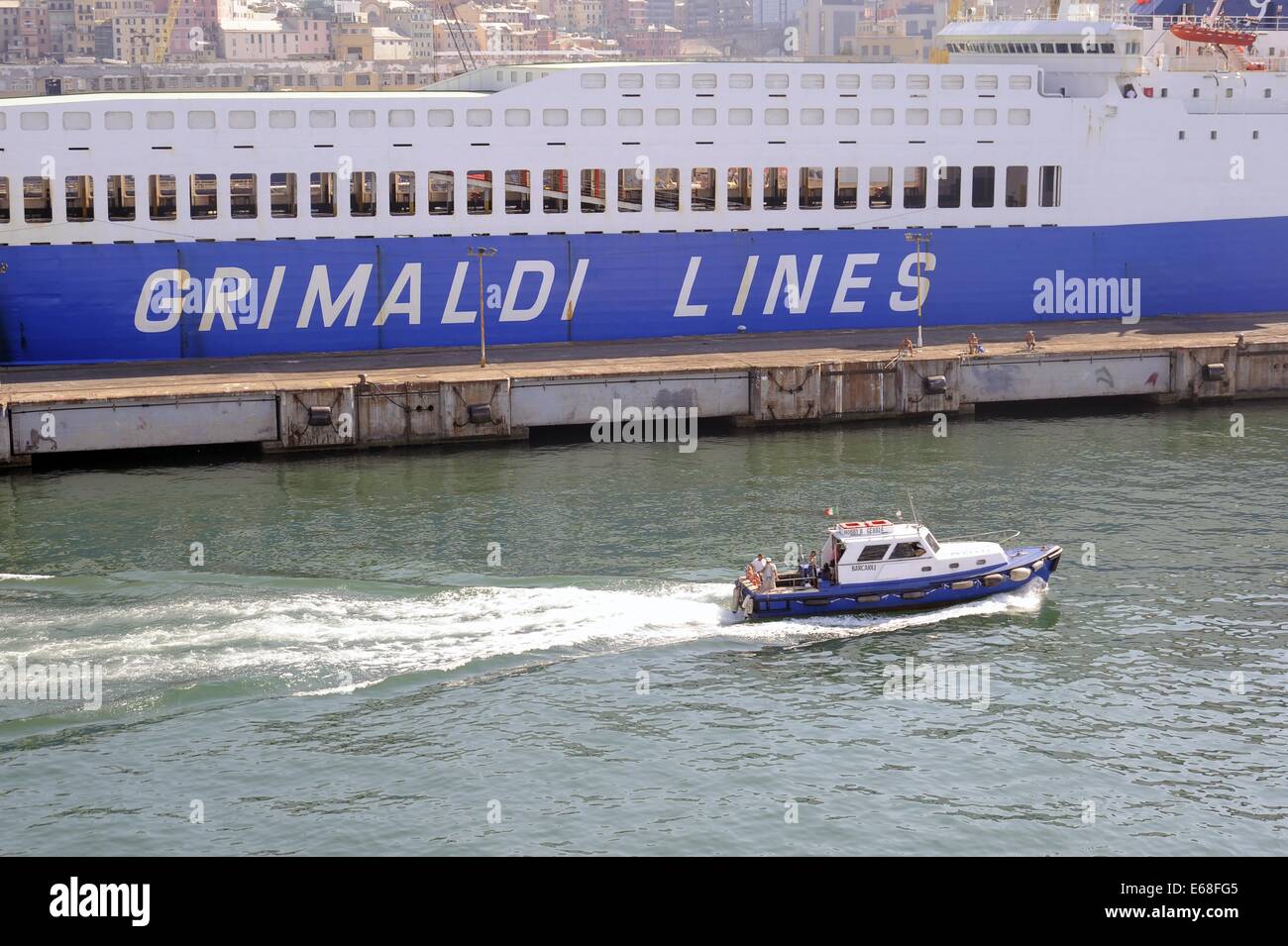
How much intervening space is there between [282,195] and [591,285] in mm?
11339

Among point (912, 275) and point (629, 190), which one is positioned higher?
point (629, 190)

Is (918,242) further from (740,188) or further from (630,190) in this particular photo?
(630,190)

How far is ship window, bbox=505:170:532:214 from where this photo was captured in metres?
60.1

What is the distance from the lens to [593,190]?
60.9 metres

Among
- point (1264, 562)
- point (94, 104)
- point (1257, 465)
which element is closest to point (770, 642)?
point (1264, 562)

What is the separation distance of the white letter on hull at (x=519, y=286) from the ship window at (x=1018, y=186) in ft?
60.4

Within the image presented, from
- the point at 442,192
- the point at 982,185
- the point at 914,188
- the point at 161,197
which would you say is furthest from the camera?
the point at 982,185

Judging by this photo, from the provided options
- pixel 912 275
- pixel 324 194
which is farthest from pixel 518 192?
pixel 912 275

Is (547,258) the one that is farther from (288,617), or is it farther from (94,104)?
(288,617)

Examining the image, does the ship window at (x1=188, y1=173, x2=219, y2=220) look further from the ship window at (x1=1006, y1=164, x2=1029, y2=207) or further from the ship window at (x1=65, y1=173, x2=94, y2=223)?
the ship window at (x1=1006, y1=164, x2=1029, y2=207)

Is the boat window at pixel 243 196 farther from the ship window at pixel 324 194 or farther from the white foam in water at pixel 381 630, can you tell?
the white foam in water at pixel 381 630

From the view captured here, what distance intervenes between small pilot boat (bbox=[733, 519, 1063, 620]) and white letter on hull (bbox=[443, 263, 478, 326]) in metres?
24.7

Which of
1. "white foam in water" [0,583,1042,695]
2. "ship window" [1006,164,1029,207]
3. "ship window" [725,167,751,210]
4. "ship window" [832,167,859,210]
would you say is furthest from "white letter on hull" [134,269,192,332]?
"ship window" [1006,164,1029,207]

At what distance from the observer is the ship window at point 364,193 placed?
193ft
